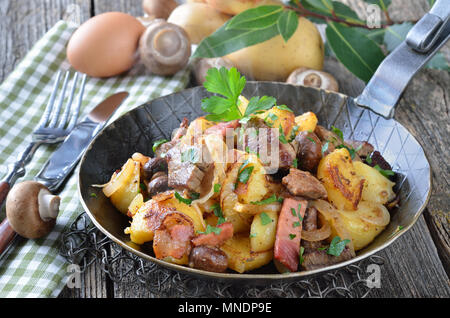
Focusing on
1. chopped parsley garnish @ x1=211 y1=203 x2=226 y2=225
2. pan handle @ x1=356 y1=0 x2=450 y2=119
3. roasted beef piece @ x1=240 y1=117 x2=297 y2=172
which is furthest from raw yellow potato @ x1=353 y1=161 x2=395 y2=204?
chopped parsley garnish @ x1=211 y1=203 x2=226 y2=225

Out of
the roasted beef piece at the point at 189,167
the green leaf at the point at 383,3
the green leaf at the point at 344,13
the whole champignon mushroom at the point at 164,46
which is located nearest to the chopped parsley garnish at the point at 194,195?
the roasted beef piece at the point at 189,167

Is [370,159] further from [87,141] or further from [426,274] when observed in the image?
[87,141]

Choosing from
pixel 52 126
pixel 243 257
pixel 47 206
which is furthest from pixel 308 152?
pixel 52 126

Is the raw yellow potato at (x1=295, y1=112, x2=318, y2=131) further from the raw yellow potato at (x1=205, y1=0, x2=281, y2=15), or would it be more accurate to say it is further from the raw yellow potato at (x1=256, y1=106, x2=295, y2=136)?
the raw yellow potato at (x1=205, y1=0, x2=281, y2=15)

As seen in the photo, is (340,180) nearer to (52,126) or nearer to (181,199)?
(181,199)

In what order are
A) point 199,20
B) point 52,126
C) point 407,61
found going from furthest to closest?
point 199,20, point 52,126, point 407,61

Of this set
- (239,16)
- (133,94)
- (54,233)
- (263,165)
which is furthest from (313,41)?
(54,233)
